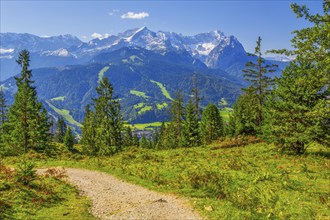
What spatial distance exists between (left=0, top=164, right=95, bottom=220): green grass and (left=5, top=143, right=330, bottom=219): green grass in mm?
6386

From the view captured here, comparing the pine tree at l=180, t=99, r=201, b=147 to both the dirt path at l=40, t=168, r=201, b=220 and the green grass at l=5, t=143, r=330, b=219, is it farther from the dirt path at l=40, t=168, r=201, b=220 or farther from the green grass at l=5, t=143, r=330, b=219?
the dirt path at l=40, t=168, r=201, b=220

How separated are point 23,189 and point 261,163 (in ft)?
75.4

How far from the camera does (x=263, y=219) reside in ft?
51.8

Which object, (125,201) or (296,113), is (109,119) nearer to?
(296,113)

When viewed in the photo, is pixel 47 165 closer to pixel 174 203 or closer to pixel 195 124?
pixel 174 203

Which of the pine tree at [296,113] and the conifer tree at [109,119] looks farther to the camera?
the conifer tree at [109,119]

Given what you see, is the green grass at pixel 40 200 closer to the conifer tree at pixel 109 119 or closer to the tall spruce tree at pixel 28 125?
the tall spruce tree at pixel 28 125

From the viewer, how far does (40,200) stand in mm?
19188

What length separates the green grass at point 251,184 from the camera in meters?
17.5

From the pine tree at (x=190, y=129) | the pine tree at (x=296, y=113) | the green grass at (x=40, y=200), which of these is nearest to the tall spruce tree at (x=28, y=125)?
the green grass at (x=40, y=200)

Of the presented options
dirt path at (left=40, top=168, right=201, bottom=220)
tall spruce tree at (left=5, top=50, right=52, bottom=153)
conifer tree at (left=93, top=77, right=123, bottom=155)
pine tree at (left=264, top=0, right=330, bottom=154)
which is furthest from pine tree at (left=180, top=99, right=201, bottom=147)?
dirt path at (left=40, top=168, right=201, bottom=220)

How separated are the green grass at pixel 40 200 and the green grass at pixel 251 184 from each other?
21.0 feet

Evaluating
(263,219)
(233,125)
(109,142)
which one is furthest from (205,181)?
(233,125)

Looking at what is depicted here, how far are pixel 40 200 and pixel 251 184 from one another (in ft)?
49.7
